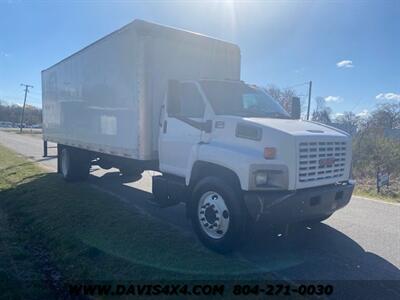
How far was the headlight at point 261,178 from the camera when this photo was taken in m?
4.32

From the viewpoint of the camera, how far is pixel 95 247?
5.07 metres

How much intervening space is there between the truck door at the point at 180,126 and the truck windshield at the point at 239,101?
0.78 ft

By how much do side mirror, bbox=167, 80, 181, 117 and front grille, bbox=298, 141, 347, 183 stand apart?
2.13m

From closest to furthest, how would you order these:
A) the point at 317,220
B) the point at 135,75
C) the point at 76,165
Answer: the point at 317,220 < the point at 135,75 < the point at 76,165

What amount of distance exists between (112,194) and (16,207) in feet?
7.25

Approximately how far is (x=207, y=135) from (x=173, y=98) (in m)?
0.87

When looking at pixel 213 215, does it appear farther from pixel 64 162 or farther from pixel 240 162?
pixel 64 162

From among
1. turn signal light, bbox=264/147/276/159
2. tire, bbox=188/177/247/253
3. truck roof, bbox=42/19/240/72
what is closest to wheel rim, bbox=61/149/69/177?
truck roof, bbox=42/19/240/72

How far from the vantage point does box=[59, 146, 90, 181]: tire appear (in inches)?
390

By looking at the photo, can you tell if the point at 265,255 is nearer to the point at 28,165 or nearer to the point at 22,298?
the point at 22,298

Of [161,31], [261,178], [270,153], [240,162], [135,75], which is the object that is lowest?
[261,178]

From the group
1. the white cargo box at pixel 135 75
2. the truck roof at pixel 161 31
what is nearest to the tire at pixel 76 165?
the white cargo box at pixel 135 75

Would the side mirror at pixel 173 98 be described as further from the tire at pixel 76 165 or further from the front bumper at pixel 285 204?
the tire at pixel 76 165

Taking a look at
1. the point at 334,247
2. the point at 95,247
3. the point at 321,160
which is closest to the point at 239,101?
the point at 321,160
